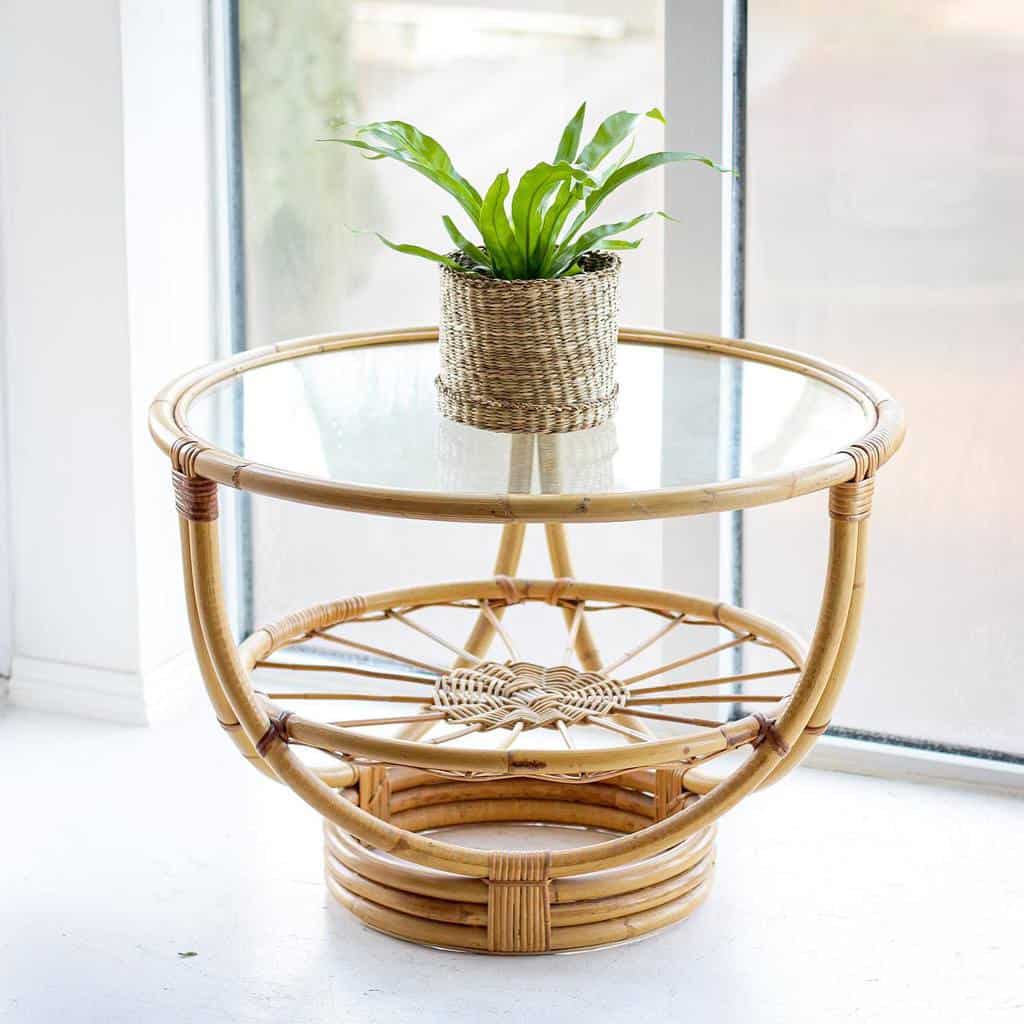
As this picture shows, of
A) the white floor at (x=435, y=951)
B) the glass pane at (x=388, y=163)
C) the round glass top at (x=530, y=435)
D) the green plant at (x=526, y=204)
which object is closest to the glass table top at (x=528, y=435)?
the round glass top at (x=530, y=435)

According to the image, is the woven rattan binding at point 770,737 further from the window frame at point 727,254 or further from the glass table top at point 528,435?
the window frame at point 727,254

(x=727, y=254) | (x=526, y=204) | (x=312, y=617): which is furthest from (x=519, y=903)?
(x=727, y=254)

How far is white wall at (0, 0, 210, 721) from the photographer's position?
2102 millimetres

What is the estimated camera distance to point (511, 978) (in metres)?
1.63

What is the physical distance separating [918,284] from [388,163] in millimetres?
721

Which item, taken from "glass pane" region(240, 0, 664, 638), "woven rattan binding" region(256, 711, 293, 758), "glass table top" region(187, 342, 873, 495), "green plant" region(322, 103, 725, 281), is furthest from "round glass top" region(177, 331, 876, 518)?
"glass pane" region(240, 0, 664, 638)

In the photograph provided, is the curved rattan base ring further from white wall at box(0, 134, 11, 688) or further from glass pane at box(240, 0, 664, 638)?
white wall at box(0, 134, 11, 688)

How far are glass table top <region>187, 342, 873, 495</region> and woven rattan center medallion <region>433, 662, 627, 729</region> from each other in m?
0.32

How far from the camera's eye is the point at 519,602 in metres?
1.98

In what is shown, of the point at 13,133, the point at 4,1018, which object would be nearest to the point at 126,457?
the point at 13,133

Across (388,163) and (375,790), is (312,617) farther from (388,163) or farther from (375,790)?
(388,163)

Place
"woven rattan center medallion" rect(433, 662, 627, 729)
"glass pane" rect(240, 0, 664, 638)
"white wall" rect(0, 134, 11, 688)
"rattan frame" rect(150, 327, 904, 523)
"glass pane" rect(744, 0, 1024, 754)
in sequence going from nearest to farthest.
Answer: "rattan frame" rect(150, 327, 904, 523)
"woven rattan center medallion" rect(433, 662, 627, 729)
"glass pane" rect(744, 0, 1024, 754)
"glass pane" rect(240, 0, 664, 638)
"white wall" rect(0, 134, 11, 688)

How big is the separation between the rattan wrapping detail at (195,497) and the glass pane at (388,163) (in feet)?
2.49

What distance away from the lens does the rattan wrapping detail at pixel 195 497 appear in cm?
153
